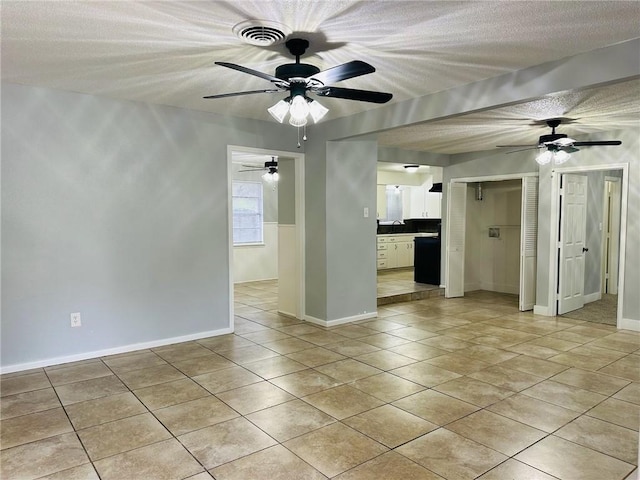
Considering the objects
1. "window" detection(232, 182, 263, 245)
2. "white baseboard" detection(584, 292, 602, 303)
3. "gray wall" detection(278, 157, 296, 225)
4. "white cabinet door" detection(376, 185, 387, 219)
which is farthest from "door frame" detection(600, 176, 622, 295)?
"window" detection(232, 182, 263, 245)

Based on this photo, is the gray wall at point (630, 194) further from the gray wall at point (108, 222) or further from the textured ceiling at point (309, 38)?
the gray wall at point (108, 222)

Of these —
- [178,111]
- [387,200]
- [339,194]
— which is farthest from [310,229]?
[387,200]

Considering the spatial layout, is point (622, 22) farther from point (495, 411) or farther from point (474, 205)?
point (474, 205)

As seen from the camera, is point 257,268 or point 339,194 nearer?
point 339,194

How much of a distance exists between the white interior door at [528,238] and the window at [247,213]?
4.97 meters

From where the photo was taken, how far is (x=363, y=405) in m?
3.11

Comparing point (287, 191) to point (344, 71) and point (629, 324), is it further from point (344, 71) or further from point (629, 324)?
point (629, 324)

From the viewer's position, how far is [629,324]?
5219 millimetres

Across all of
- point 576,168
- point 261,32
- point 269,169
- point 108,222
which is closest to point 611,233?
point 576,168

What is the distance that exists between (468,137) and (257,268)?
197 inches

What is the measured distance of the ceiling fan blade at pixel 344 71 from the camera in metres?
2.37

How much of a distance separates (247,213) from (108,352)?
16.4 feet

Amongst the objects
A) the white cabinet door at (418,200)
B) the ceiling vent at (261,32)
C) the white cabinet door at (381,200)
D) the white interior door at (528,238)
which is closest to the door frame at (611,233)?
the white interior door at (528,238)

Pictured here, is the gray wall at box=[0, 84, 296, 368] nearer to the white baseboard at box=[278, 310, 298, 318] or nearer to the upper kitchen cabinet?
the white baseboard at box=[278, 310, 298, 318]
